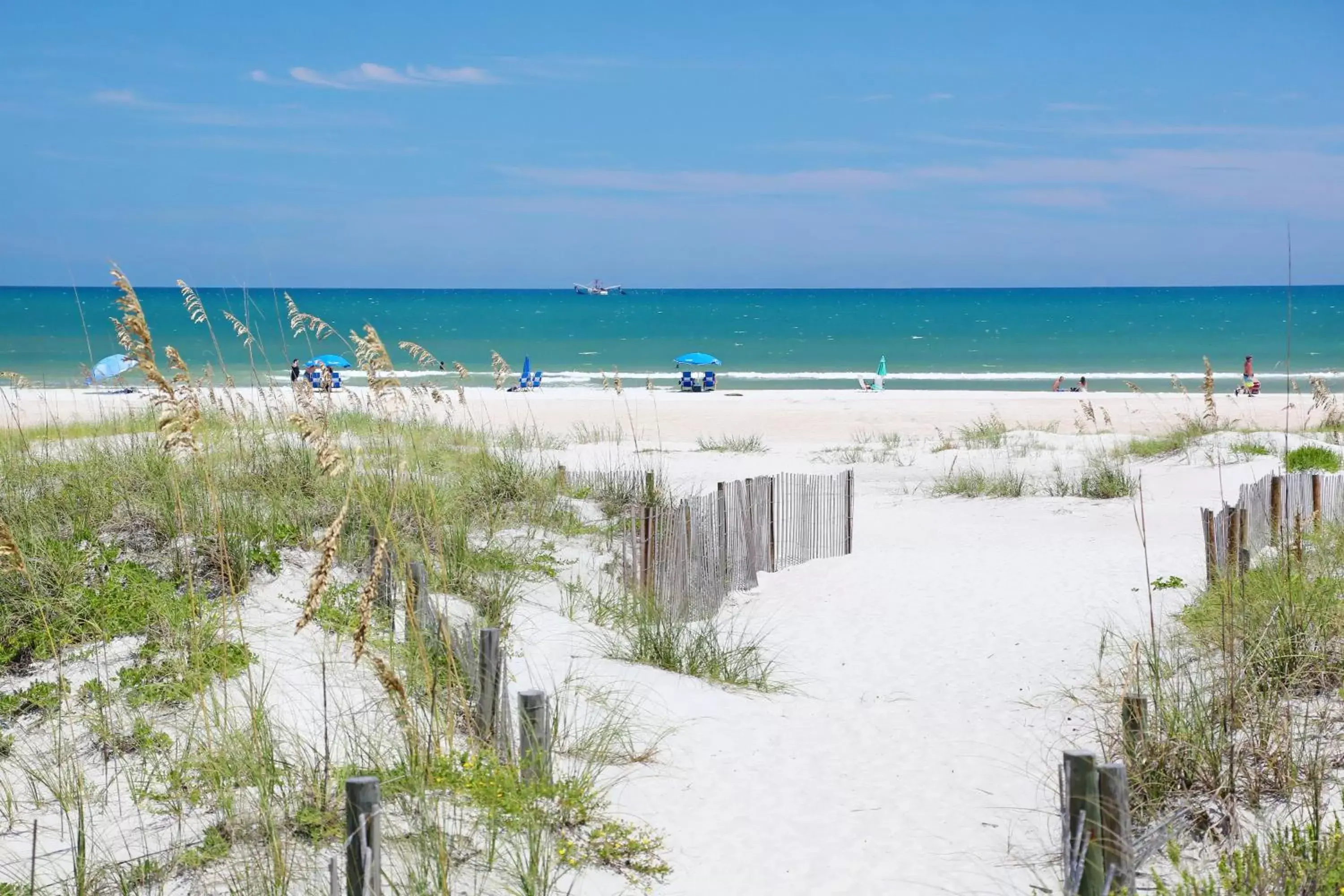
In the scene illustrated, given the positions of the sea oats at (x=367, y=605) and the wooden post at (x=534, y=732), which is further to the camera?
the wooden post at (x=534, y=732)

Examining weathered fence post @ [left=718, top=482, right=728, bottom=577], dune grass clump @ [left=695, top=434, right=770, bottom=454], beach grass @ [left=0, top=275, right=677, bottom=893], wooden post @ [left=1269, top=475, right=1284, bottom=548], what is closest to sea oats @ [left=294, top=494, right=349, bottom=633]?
beach grass @ [left=0, top=275, right=677, bottom=893]

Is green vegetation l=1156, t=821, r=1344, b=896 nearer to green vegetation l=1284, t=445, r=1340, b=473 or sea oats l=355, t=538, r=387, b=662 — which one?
sea oats l=355, t=538, r=387, b=662

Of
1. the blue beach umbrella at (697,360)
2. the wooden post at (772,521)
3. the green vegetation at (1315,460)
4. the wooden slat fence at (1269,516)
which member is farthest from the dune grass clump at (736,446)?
the blue beach umbrella at (697,360)

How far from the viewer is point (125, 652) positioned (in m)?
5.19

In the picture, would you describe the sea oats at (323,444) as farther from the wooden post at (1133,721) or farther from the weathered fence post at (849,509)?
the weathered fence post at (849,509)

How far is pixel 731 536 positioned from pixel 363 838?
6.00 metres

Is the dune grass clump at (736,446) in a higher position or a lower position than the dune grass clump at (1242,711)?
higher

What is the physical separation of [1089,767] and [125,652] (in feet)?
14.0

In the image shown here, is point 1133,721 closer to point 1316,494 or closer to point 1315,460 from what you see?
point 1316,494

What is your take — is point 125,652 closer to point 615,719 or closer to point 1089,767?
point 615,719

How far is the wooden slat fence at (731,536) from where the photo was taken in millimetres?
7652

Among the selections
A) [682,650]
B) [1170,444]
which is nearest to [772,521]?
[682,650]

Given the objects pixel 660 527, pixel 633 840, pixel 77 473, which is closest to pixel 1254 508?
pixel 660 527

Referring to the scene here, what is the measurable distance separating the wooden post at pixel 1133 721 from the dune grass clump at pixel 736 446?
13486 millimetres
